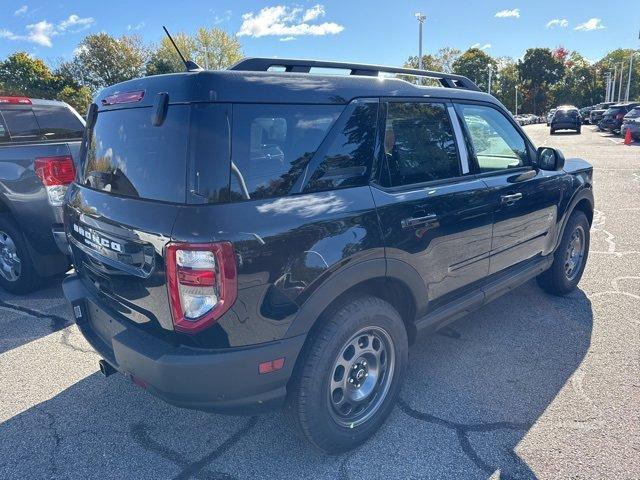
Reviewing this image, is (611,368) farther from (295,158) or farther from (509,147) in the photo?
(295,158)

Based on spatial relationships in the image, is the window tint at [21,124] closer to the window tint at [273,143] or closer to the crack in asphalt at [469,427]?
the window tint at [273,143]

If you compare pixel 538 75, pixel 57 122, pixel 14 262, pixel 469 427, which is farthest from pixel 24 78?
pixel 538 75

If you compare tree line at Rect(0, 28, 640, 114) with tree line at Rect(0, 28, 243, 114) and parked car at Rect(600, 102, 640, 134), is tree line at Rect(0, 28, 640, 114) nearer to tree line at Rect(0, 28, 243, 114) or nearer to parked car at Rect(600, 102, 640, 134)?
tree line at Rect(0, 28, 243, 114)

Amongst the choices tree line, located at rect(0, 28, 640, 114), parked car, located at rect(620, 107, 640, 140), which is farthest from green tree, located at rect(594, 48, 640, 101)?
parked car, located at rect(620, 107, 640, 140)

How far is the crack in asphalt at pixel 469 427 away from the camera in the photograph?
2309 millimetres

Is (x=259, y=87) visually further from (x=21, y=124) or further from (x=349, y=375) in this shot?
(x=21, y=124)

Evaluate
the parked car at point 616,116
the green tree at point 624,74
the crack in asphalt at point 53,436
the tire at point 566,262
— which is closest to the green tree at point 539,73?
the green tree at point 624,74

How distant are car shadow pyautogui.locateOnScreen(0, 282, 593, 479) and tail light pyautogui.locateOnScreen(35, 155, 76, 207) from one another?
5.93 ft

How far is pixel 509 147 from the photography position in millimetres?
3512

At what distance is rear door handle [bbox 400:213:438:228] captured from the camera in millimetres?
2447

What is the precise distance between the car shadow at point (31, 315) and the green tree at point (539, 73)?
239 feet

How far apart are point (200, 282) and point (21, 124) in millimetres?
4594

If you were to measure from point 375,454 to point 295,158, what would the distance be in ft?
5.34

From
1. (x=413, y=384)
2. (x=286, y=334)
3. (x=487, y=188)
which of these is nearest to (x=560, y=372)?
(x=413, y=384)
